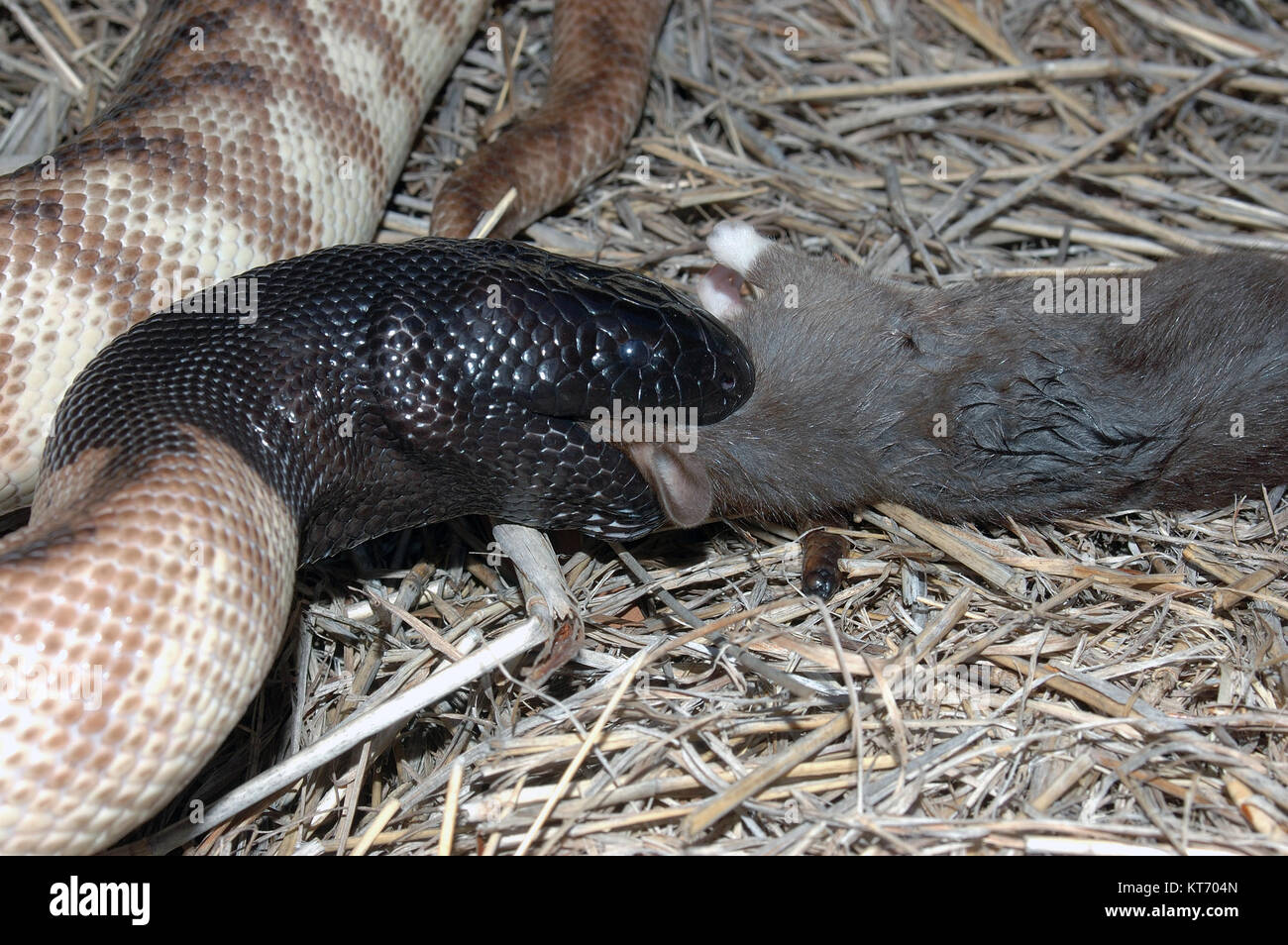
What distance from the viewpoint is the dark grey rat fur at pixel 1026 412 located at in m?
3.45

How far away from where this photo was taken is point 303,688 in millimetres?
3244

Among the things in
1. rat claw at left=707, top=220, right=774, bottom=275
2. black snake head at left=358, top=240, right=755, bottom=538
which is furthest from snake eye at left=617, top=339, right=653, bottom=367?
rat claw at left=707, top=220, right=774, bottom=275

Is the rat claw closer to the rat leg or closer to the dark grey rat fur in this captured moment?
the dark grey rat fur

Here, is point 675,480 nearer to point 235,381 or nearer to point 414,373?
point 414,373

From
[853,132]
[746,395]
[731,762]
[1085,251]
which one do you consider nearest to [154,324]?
[746,395]

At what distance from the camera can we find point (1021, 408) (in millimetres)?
3488

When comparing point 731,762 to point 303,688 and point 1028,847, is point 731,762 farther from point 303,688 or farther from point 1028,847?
point 303,688

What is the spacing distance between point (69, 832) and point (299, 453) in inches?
45.9

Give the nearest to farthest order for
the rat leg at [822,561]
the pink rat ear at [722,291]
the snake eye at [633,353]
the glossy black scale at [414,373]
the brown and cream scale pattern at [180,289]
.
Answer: the brown and cream scale pattern at [180,289] → the glossy black scale at [414,373] → the snake eye at [633,353] → the rat leg at [822,561] → the pink rat ear at [722,291]

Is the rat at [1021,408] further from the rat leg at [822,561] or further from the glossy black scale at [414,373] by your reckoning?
the glossy black scale at [414,373]

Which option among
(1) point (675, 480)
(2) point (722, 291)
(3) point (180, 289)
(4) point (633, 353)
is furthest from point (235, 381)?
(2) point (722, 291)

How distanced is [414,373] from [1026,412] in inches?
78.5

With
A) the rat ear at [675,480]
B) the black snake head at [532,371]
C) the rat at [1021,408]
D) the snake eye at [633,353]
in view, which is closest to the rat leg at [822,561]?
the rat at [1021,408]

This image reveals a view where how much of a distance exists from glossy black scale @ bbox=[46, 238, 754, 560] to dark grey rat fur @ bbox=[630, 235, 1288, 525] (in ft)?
1.11
